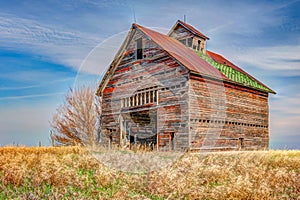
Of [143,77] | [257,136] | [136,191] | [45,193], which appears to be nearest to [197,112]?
[143,77]

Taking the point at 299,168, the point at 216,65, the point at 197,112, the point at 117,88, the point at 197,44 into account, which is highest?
the point at 197,44

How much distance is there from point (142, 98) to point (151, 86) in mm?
1239

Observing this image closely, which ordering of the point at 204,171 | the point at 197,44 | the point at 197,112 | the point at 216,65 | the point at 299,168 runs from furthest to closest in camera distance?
1. the point at 197,44
2. the point at 216,65
3. the point at 197,112
4. the point at 299,168
5. the point at 204,171

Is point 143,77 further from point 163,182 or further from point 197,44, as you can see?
point 163,182

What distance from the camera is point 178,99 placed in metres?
17.3

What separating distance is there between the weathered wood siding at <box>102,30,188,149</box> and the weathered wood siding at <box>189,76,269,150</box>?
0.65 metres

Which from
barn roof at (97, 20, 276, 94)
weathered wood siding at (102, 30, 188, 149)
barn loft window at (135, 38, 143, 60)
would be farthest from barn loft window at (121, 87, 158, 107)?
barn roof at (97, 20, 276, 94)

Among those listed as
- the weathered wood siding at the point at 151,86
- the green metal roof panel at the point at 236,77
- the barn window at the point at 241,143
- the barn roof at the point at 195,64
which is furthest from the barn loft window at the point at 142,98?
the barn window at the point at 241,143

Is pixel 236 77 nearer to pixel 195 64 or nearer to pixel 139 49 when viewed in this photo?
pixel 195 64

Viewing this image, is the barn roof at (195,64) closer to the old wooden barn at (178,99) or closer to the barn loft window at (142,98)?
the old wooden barn at (178,99)

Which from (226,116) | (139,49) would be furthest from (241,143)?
(139,49)

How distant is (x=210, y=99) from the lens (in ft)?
59.5

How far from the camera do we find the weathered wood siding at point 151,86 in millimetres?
17078

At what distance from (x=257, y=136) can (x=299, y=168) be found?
10.9 m
